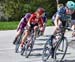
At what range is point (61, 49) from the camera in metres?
9.63

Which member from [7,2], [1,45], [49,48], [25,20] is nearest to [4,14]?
[7,2]

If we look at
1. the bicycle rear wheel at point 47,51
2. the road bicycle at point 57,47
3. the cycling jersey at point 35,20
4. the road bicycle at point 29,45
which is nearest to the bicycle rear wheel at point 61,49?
the road bicycle at point 57,47

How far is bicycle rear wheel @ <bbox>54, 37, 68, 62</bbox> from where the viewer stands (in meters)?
9.41

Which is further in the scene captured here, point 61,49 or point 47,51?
point 47,51

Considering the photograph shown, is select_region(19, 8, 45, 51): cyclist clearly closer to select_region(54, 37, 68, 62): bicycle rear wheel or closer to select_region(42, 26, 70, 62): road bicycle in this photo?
select_region(42, 26, 70, 62): road bicycle

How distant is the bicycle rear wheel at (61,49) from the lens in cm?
941

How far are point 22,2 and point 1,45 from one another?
2353 centimetres

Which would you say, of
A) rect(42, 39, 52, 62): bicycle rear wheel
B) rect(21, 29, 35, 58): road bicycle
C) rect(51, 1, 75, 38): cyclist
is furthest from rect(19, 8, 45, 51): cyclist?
rect(51, 1, 75, 38): cyclist

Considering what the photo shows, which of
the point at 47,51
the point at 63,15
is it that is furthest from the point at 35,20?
the point at 63,15

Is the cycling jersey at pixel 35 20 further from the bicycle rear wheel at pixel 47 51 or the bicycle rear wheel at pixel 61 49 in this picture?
the bicycle rear wheel at pixel 61 49

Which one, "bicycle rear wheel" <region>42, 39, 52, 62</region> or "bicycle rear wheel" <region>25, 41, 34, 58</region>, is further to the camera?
"bicycle rear wheel" <region>25, 41, 34, 58</region>

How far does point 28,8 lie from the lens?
3772 centimetres

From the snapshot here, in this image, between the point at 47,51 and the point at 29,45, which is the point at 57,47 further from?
the point at 29,45

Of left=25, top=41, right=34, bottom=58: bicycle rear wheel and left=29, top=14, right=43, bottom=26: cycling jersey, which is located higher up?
left=29, top=14, right=43, bottom=26: cycling jersey
